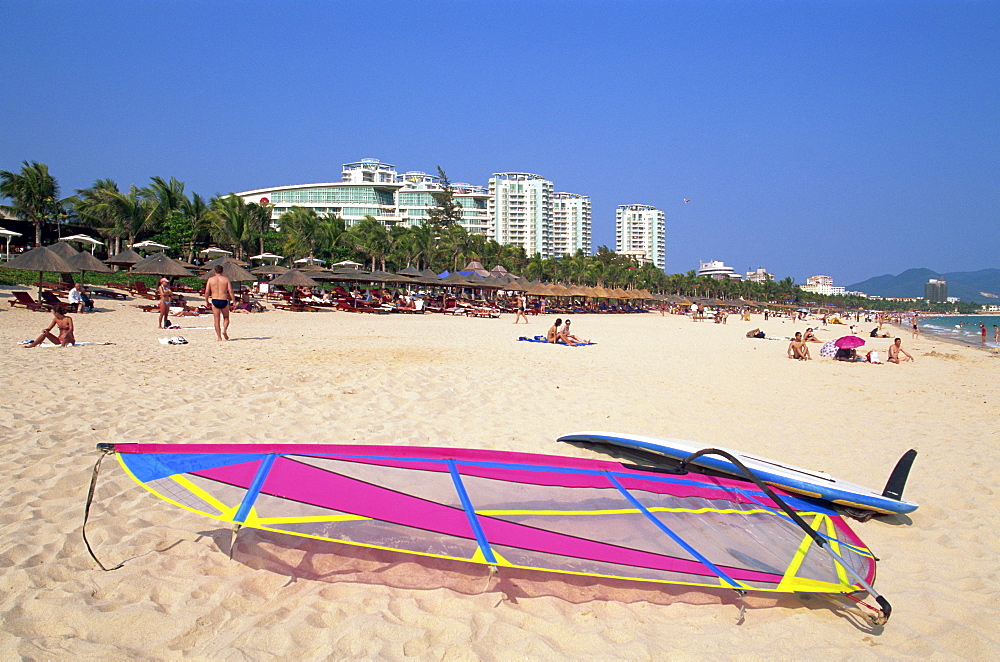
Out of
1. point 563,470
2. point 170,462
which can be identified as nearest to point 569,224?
point 563,470

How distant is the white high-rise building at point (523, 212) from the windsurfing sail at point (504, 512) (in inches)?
5433

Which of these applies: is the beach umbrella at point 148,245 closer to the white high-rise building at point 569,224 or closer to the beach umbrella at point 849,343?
the beach umbrella at point 849,343

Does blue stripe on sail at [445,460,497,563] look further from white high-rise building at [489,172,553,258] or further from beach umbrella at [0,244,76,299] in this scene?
white high-rise building at [489,172,553,258]

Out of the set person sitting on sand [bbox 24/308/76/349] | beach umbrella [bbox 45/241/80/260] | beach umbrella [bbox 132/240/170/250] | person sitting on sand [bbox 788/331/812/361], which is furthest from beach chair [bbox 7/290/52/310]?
person sitting on sand [bbox 788/331/812/361]

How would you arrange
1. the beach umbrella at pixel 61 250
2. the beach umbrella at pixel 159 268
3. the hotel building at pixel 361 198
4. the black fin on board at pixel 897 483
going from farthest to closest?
the hotel building at pixel 361 198 < the beach umbrella at pixel 159 268 < the beach umbrella at pixel 61 250 < the black fin on board at pixel 897 483

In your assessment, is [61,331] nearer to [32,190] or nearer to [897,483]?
[897,483]

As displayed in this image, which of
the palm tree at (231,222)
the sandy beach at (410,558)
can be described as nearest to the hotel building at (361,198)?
the palm tree at (231,222)

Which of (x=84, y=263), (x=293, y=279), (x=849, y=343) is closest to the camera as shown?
(x=849, y=343)

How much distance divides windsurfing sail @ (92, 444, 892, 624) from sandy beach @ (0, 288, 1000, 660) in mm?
188

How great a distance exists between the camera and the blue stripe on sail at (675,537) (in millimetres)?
2723

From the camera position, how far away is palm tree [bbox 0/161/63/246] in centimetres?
3244

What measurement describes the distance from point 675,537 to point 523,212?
142 metres

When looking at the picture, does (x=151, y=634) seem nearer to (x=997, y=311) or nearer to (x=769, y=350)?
(x=769, y=350)

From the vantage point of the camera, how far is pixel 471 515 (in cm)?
288
